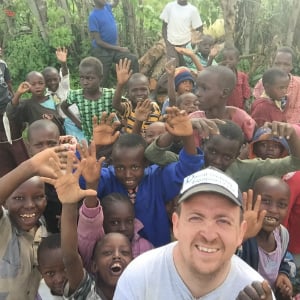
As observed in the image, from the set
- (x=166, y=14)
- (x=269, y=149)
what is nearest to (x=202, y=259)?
(x=269, y=149)

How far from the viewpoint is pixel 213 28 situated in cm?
931

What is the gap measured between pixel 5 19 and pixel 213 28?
3944 mm

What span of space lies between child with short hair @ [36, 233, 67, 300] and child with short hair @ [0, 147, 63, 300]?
0.07 meters

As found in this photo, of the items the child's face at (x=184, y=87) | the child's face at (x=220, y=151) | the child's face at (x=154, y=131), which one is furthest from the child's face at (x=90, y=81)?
the child's face at (x=220, y=151)

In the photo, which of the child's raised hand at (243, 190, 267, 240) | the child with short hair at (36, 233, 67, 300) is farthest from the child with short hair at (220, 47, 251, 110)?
the child with short hair at (36, 233, 67, 300)

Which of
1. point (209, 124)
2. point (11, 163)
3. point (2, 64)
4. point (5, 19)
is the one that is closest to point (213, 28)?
point (5, 19)

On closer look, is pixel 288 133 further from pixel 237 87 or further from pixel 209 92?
pixel 237 87

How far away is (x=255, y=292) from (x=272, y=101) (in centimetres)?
323

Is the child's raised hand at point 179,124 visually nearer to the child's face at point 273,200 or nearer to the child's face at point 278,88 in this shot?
the child's face at point 273,200

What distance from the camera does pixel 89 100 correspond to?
457cm

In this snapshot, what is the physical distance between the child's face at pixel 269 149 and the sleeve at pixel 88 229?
1.40 meters

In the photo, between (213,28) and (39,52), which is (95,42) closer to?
(39,52)

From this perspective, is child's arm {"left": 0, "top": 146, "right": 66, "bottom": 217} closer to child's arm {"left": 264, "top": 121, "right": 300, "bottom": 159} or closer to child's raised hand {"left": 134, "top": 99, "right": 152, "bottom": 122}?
child's arm {"left": 264, "top": 121, "right": 300, "bottom": 159}

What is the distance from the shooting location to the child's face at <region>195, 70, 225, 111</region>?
371 cm
